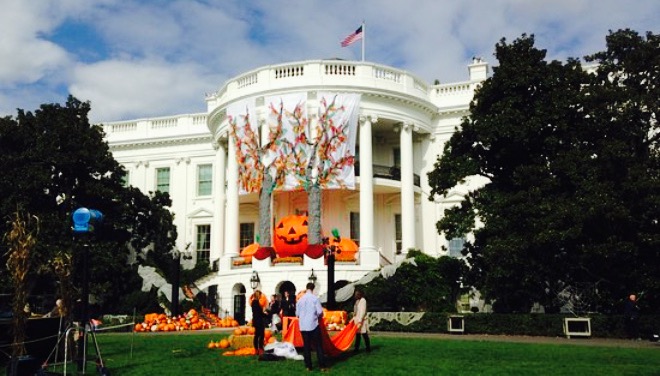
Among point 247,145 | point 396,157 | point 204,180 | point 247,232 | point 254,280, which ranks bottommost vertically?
point 254,280

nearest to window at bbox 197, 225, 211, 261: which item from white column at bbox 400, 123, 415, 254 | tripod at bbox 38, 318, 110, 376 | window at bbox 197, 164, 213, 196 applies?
window at bbox 197, 164, 213, 196

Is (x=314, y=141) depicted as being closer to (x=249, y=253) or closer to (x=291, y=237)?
(x=291, y=237)

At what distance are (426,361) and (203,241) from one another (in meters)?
31.8

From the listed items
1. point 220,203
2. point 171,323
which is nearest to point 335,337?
point 171,323

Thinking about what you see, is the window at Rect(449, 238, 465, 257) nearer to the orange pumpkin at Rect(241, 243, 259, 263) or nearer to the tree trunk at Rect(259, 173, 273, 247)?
the tree trunk at Rect(259, 173, 273, 247)

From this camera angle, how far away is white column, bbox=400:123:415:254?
35.0m

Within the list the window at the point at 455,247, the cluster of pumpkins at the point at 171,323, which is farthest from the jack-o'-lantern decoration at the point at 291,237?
the window at the point at 455,247

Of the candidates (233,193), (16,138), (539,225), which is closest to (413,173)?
(233,193)

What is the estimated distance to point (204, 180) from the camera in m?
45.6

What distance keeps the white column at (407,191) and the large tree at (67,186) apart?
13886mm

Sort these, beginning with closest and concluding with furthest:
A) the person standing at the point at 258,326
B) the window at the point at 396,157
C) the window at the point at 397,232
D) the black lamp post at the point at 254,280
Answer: the person standing at the point at 258,326 → the black lamp post at the point at 254,280 → the window at the point at 397,232 → the window at the point at 396,157

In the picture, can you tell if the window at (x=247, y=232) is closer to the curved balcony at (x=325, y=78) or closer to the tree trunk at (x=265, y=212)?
the tree trunk at (x=265, y=212)

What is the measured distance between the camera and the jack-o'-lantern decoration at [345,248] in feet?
109

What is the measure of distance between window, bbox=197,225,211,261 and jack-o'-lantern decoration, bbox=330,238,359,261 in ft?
A: 40.8
